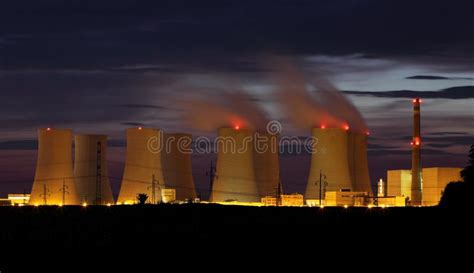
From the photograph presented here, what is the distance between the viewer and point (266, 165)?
226 feet

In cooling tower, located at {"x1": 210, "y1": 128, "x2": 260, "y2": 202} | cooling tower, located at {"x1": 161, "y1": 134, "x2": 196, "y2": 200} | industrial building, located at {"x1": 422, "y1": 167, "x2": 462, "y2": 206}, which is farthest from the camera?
cooling tower, located at {"x1": 161, "y1": 134, "x2": 196, "y2": 200}

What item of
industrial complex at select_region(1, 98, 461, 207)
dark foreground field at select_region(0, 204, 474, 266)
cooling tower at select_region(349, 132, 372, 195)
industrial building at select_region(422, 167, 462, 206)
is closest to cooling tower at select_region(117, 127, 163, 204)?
industrial complex at select_region(1, 98, 461, 207)

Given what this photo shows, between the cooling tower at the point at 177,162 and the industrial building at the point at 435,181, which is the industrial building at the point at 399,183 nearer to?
the industrial building at the point at 435,181

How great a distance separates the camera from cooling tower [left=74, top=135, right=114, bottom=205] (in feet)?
210

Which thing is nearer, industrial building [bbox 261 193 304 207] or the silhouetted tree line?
the silhouetted tree line

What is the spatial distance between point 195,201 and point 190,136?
5.25m

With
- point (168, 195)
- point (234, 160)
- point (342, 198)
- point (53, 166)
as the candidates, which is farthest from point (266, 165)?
point (53, 166)

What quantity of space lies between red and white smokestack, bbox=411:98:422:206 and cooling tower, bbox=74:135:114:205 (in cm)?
2123

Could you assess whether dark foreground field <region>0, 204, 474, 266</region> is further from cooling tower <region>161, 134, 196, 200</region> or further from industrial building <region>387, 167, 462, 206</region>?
cooling tower <region>161, 134, 196, 200</region>

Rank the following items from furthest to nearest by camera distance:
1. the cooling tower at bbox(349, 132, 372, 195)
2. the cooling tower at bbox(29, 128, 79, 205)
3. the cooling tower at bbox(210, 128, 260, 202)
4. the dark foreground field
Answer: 1. the cooling tower at bbox(349, 132, 372, 195)
2. the cooling tower at bbox(210, 128, 260, 202)
3. the cooling tower at bbox(29, 128, 79, 205)
4. the dark foreground field

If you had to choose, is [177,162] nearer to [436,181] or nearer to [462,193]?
[436,181]

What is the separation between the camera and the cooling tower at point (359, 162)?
70375 millimetres

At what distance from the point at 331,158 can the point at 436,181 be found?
371 inches

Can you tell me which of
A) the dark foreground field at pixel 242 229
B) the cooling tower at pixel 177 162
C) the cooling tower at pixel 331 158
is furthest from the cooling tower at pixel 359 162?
the cooling tower at pixel 177 162
